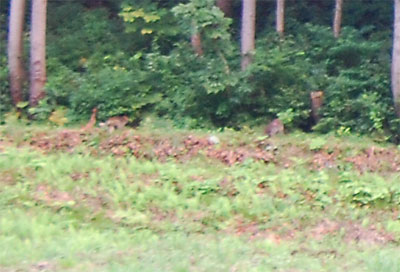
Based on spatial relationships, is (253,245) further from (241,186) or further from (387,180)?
(387,180)

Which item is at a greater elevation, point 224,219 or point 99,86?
point 99,86

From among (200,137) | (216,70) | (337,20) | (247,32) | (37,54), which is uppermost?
(337,20)

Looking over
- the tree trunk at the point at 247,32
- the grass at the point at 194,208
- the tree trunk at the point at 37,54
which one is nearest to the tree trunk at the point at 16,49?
the tree trunk at the point at 37,54

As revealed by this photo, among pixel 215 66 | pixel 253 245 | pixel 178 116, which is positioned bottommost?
pixel 253 245

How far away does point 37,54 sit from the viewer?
1802 centimetres

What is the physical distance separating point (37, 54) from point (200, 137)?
18.4ft

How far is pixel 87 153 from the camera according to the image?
1477cm

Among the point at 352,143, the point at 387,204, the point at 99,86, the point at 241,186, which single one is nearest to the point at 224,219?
the point at 241,186

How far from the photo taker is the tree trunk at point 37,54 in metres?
17.7

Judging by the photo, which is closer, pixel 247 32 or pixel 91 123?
pixel 91 123

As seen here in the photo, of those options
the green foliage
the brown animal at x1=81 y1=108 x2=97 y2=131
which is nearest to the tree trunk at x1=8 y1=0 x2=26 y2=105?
the green foliage

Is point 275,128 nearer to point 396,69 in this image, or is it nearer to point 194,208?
point 396,69

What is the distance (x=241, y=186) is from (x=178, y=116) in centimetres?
455

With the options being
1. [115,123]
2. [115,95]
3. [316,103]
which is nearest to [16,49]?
[115,95]
